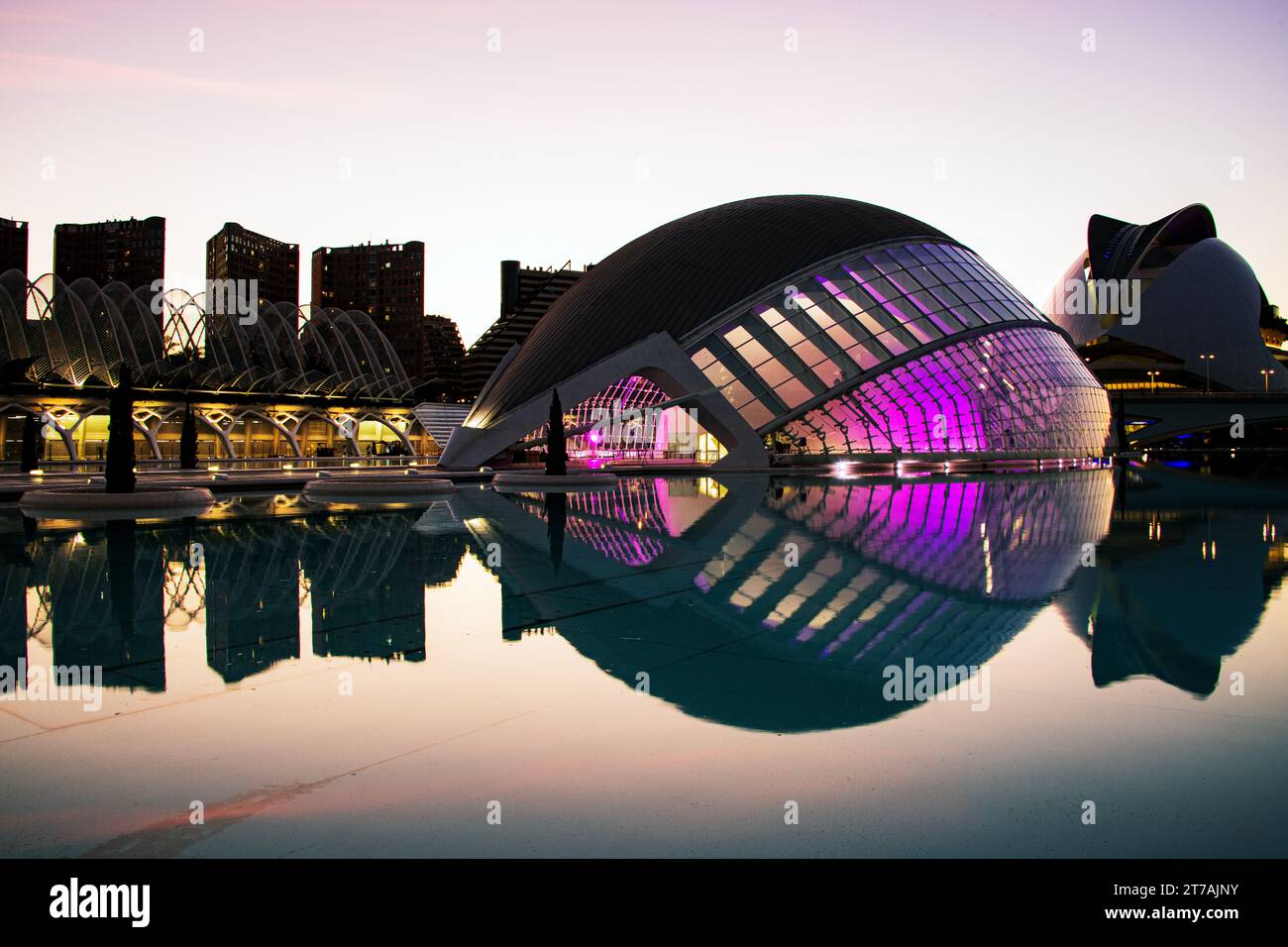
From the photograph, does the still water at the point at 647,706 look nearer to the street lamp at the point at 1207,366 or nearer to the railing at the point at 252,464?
the railing at the point at 252,464

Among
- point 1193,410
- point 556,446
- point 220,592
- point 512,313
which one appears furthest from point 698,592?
A: point 512,313

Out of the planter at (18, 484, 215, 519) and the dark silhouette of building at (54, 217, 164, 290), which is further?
the dark silhouette of building at (54, 217, 164, 290)

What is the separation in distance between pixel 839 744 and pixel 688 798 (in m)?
0.93

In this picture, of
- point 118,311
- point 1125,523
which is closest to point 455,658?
point 1125,523

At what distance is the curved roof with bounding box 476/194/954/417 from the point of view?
3919 cm

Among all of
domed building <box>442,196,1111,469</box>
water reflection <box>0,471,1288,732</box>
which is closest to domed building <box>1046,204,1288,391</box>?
domed building <box>442,196,1111,469</box>

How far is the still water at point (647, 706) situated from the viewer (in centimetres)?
326

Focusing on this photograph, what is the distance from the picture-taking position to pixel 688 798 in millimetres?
3484

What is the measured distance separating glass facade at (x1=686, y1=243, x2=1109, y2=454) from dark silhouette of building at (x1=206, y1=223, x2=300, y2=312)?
5277 inches

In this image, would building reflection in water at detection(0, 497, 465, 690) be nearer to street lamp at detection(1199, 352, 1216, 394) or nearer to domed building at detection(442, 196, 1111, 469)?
domed building at detection(442, 196, 1111, 469)

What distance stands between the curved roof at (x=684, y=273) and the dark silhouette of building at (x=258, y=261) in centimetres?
12591

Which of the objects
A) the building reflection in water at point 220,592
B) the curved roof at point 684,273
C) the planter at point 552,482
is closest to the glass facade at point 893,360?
the curved roof at point 684,273

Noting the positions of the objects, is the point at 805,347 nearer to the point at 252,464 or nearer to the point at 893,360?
the point at 893,360
